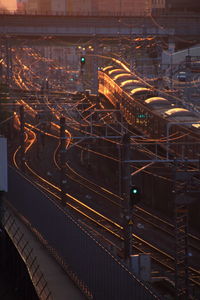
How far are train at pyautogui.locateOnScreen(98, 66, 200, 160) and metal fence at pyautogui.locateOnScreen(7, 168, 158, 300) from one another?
2.84m

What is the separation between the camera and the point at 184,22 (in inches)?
1683

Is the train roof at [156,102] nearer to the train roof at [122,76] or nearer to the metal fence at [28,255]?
the train roof at [122,76]

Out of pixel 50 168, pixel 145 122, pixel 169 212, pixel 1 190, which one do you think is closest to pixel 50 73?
pixel 50 168

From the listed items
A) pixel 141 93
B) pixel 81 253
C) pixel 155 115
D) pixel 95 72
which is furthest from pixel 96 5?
pixel 81 253

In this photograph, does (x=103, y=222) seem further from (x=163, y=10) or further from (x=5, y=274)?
(x=163, y=10)

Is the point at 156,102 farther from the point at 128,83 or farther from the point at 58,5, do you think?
the point at 58,5

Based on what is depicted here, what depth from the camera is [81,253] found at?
31.7ft

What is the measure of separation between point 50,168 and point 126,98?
215 inches

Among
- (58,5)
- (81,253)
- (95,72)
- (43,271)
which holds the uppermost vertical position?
(58,5)

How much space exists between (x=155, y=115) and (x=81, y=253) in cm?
1178

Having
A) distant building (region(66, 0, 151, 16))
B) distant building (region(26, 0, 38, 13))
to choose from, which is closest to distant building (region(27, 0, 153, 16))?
distant building (region(66, 0, 151, 16))

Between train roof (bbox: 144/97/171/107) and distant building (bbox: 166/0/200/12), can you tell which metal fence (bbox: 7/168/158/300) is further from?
distant building (bbox: 166/0/200/12)

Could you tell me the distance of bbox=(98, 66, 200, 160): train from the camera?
1770 centimetres

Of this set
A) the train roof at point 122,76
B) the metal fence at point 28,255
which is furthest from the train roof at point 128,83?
the metal fence at point 28,255
